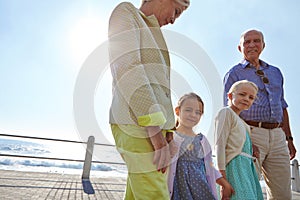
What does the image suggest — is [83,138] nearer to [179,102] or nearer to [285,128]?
[179,102]

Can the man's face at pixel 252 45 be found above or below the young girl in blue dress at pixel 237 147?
above

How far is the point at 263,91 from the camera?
6.98 feet

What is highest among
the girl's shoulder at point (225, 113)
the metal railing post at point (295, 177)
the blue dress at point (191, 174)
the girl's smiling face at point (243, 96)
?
the girl's smiling face at point (243, 96)

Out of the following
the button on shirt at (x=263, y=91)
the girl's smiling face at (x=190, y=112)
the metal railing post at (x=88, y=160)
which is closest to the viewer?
the girl's smiling face at (x=190, y=112)

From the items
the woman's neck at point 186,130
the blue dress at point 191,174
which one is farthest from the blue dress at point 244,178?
the woman's neck at point 186,130

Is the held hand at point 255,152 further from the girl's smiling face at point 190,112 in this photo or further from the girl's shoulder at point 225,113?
the girl's smiling face at point 190,112

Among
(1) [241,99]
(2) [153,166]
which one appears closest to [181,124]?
(1) [241,99]

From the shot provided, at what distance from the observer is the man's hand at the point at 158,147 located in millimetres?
903

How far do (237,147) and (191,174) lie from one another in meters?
0.37

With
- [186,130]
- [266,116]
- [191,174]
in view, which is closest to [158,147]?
[191,174]

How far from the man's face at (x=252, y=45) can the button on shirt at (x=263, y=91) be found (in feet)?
0.21

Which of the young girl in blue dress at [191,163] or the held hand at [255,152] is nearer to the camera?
the young girl in blue dress at [191,163]

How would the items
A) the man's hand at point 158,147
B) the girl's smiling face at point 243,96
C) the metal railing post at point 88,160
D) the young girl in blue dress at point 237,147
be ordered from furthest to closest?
the metal railing post at point 88,160
the girl's smiling face at point 243,96
the young girl in blue dress at point 237,147
the man's hand at point 158,147

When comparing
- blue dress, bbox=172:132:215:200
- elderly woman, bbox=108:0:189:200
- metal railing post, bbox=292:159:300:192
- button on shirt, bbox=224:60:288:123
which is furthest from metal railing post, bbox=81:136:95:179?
metal railing post, bbox=292:159:300:192
